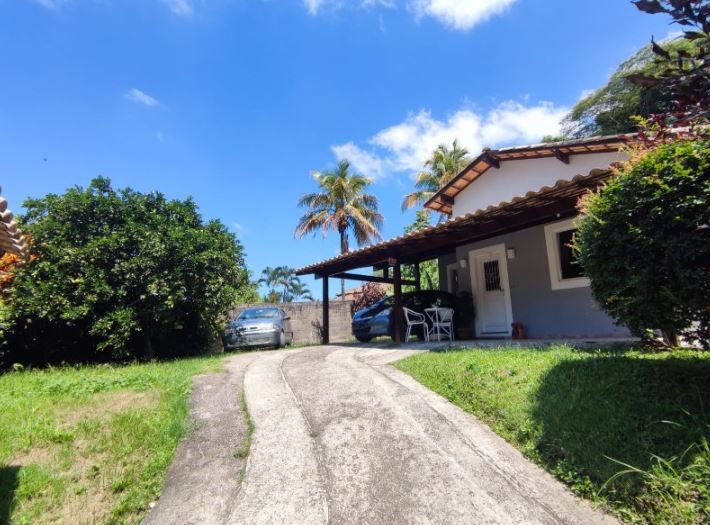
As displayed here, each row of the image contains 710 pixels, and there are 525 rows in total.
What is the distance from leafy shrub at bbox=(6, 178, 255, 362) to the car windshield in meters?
2.46

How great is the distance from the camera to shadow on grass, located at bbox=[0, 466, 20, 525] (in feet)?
9.78

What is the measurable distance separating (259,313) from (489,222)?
27.4 feet

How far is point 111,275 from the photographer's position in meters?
8.59

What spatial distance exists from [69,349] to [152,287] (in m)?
3.55

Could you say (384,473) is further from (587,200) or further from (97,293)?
(97,293)

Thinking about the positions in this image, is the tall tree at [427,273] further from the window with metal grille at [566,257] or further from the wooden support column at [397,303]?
the window with metal grille at [566,257]

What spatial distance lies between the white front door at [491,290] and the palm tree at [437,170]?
1478 cm

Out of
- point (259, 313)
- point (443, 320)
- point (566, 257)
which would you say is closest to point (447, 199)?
point (443, 320)

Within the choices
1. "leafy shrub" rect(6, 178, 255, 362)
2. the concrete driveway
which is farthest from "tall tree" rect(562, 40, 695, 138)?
the concrete driveway

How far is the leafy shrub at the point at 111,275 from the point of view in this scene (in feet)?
27.3

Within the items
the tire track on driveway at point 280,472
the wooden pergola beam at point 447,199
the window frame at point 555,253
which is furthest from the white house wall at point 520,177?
the tire track on driveway at point 280,472

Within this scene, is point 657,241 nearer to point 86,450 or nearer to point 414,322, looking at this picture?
point 86,450

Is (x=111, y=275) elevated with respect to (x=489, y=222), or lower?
lower

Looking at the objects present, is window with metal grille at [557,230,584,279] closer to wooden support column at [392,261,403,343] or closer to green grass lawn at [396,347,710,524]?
green grass lawn at [396,347,710,524]
